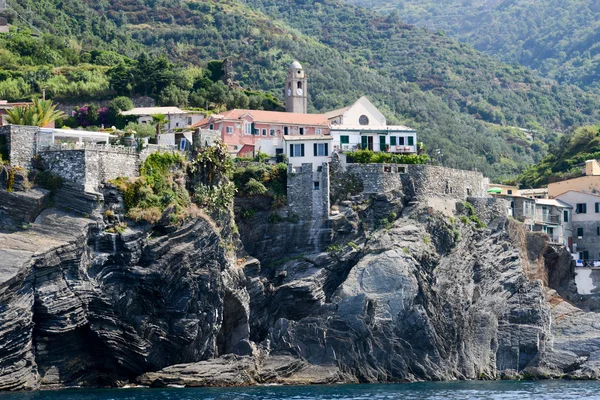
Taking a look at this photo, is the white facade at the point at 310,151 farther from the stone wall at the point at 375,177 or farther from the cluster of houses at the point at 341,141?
the stone wall at the point at 375,177

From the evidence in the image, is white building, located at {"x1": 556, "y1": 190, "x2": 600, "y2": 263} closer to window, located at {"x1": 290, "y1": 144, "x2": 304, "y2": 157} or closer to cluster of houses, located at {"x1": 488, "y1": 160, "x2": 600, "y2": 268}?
cluster of houses, located at {"x1": 488, "y1": 160, "x2": 600, "y2": 268}

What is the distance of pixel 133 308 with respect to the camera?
238ft

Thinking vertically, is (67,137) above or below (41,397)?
above

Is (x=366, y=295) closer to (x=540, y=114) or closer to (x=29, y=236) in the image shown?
(x=29, y=236)

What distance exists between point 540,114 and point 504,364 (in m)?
101

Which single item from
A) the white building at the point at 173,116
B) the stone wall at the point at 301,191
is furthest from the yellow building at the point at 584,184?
the white building at the point at 173,116

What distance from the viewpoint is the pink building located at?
9006 cm

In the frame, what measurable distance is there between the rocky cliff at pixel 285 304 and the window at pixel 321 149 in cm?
445

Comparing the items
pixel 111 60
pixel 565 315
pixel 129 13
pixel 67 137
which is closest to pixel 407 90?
pixel 129 13

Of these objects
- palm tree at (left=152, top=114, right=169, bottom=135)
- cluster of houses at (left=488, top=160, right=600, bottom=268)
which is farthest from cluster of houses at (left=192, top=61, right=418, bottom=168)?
cluster of houses at (left=488, top=160, right=600, bottom=268)

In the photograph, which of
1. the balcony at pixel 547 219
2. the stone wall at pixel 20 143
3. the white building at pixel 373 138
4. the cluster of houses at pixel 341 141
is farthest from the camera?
the balcony at pixel 547 219

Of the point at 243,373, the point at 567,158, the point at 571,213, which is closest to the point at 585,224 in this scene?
the point at 571,213

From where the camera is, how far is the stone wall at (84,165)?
244ft

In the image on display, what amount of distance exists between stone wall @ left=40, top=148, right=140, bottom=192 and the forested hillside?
79.3 feet
